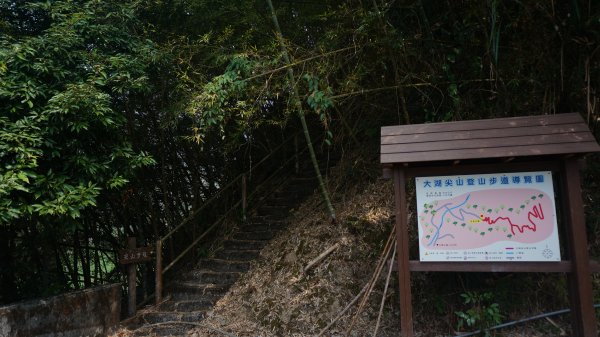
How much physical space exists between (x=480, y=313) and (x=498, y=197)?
1.27 meters

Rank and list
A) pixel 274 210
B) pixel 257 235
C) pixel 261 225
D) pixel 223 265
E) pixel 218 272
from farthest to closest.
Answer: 1. pixel 274 210
2. pixel 261 225
3. pixel 257 235
4. pixel 223 265
5. pixel 218 272

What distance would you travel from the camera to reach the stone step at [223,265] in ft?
20.0

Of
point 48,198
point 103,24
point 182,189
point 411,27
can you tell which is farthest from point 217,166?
point 411,27

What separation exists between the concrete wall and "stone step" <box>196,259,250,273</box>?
1.44 metres

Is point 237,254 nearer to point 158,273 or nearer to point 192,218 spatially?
point 192,218

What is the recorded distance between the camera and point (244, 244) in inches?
263

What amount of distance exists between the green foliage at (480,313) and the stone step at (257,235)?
134 inches

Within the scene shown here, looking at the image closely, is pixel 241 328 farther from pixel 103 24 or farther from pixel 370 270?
pixel 103 24

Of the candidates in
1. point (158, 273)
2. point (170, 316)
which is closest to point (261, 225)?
point (158, 273)

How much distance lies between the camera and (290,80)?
4.83 meters

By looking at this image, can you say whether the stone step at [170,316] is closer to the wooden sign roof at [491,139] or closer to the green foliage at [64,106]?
the green foliage at [64,106]

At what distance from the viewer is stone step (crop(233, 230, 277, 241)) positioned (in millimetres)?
6701

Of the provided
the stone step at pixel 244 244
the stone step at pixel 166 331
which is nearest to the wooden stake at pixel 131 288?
the stone step at pixel 166 331

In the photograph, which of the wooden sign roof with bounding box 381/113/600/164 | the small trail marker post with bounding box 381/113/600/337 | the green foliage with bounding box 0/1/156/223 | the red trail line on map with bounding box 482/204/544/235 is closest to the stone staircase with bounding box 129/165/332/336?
the green foliage with bounding box 0/1/156/223
